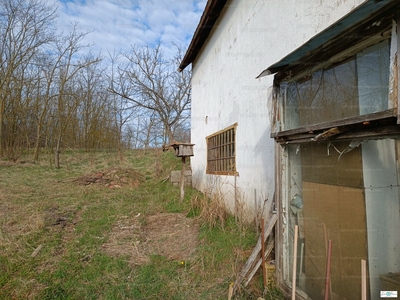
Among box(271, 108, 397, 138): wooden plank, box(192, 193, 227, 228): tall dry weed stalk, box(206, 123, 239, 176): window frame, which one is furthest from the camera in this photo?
box(206, 123, 239, 176): window frame

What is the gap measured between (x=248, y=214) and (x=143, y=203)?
358 centimetres

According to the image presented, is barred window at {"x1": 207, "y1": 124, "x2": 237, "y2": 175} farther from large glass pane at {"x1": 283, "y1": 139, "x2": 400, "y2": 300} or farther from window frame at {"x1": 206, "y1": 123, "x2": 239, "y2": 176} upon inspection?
large glass pane at {"x1": 283, "y1": 139, "x2": 400, "y2": 300}

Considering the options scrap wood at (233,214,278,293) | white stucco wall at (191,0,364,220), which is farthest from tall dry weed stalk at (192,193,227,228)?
scrap wood at (233,214,278,293)

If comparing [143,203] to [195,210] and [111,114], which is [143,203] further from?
[111,114]

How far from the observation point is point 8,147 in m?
15.7

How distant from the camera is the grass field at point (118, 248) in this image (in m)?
2.78

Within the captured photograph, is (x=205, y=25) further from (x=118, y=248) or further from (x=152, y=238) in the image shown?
(x=118, y=248)

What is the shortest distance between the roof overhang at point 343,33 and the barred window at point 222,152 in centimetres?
285

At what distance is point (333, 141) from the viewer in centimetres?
198

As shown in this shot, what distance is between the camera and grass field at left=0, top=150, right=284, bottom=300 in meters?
2.78

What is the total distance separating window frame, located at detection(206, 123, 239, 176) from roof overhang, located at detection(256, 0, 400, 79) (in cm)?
284

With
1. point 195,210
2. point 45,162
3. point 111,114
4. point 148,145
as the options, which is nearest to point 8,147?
point 45,162

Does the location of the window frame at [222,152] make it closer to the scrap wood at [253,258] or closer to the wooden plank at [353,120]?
the scrap wood at [253,258]

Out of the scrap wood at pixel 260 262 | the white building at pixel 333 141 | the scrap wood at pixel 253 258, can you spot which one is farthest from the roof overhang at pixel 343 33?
the scrap wood at pixel 260 262
